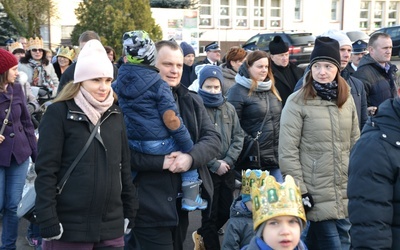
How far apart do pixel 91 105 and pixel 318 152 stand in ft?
6.32

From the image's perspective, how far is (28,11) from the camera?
1093 inches

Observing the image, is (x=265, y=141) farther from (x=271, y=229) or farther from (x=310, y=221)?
(x=271, y=229)

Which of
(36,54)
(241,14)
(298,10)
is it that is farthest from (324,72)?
(298,10)

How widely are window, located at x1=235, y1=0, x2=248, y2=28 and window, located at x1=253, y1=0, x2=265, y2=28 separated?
0.75m

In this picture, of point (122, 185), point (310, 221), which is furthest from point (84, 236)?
point (310, 221)

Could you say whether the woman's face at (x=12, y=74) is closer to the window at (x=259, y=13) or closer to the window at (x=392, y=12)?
the window at (x=259, y=13)

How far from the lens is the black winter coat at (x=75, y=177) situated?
11.9 ft

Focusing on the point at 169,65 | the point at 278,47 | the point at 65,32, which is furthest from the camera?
the point at 65,32

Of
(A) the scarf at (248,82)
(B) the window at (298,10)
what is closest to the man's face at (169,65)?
(A) the scarf at (248,82)

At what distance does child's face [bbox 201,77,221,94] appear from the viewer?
5.70 meters

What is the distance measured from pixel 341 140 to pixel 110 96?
1975 mm

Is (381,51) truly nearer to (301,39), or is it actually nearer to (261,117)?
(261,117)

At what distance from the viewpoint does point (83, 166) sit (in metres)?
3.69

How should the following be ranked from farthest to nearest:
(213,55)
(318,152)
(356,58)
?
(213,55) → (356,58) → (318,152)
